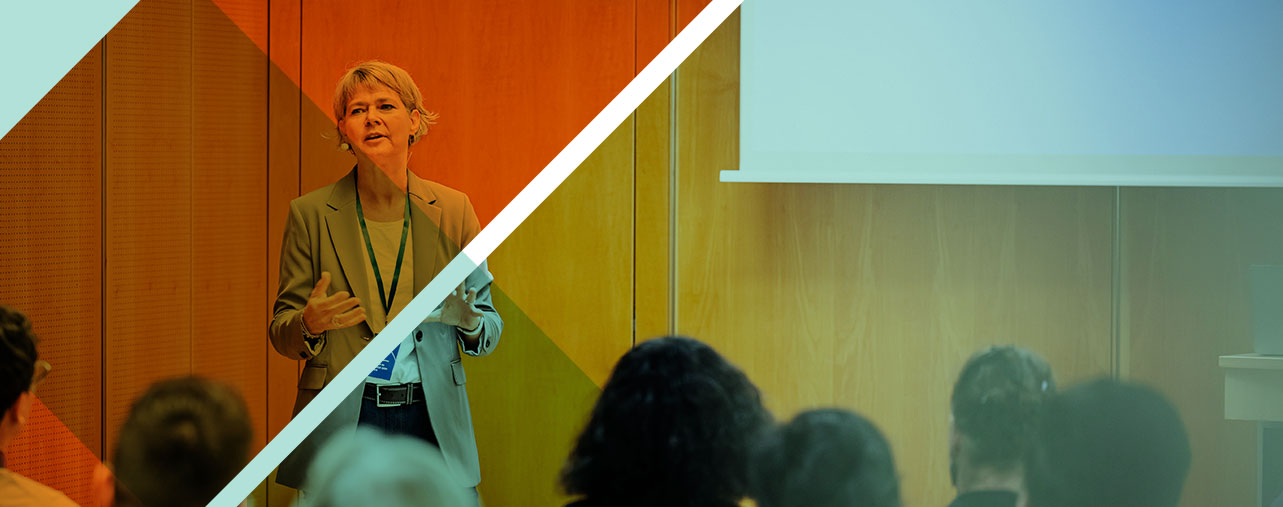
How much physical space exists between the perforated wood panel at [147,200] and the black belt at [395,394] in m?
0.83

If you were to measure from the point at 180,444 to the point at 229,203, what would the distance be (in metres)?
0.78

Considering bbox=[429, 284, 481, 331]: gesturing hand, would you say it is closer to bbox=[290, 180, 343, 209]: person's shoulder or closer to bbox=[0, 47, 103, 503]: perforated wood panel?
bbox=[290, 180, 343, 209]: person's shoulder

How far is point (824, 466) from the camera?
266 cm

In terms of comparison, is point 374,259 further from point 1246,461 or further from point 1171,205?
point 1246,461

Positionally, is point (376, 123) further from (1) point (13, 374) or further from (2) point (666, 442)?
(2) point (666, 442)

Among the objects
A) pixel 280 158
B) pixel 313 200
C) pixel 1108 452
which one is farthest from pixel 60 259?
pixel 1108 452

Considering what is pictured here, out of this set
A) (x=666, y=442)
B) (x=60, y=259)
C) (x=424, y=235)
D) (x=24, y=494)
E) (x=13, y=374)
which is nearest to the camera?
(x=24, y=494)

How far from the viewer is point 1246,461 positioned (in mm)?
2459

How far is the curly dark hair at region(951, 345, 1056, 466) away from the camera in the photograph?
100 inches

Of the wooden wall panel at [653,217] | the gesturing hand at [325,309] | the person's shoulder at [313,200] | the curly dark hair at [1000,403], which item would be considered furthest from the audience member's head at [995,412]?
the person's shoulder at [313,200]

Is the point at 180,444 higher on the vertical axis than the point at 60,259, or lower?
lower

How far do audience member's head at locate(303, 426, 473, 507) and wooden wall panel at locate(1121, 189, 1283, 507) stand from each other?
1.74 m

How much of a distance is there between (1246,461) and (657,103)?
5.50ft

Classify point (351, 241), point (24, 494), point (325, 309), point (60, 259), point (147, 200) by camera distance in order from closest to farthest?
point (24, 494) → point (325, 309) → point (351, 241) → point (60, 259) → point (147, 200)
